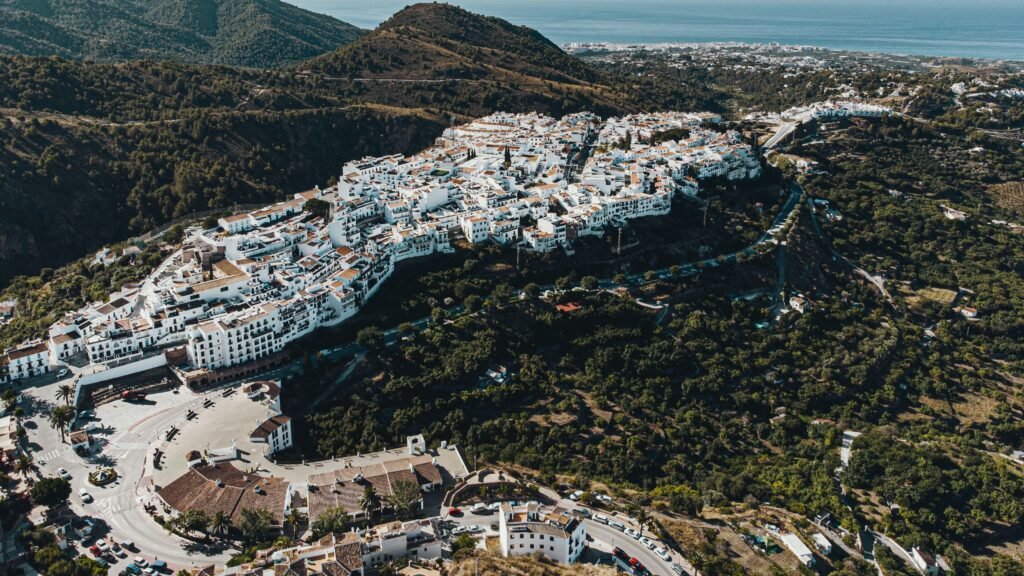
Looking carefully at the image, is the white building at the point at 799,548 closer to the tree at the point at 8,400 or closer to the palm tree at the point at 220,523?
the palm tree at the point at 220,523

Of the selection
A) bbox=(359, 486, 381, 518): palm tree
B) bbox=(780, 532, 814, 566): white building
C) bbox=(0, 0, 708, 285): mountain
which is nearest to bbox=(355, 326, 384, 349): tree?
bbox=(359, 486, 381, 518): palm tree

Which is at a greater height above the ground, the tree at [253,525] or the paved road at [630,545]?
the tree at [253,525]

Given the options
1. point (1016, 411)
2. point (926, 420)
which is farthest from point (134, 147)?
point (1016, 411)

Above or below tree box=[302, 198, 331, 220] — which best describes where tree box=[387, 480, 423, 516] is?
below

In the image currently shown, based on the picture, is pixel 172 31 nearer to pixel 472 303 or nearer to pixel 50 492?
pixel 472 303

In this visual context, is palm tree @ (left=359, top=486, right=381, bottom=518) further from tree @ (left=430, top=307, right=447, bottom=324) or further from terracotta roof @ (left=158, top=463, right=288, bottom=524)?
tree @ (left=430, top=307, right=447, bottom=324)

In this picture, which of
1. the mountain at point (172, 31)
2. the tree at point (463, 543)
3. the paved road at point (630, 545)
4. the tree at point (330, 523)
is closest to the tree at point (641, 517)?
the paved road at point (630, 545)

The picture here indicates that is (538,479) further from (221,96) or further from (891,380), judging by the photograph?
(221,96)
